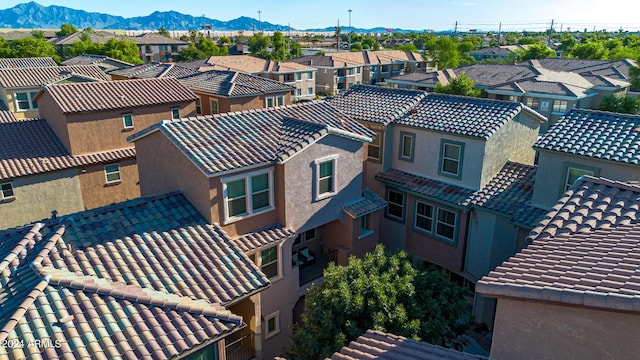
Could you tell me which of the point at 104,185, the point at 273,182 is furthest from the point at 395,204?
the point at 104,185

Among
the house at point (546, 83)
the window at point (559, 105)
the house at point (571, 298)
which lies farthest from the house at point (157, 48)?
the house at point (571, 298)

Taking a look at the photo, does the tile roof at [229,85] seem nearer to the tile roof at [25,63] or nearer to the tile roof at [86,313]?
the tile roof at [25,63]

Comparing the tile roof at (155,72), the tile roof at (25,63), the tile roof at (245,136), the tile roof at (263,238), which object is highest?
the tile roof at (25,63)

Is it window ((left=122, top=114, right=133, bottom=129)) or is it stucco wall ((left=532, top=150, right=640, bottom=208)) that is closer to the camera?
stucco wall ((left=532, top=150, right=640, bottom=208))

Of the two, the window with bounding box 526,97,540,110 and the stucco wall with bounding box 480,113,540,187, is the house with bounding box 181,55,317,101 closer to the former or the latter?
the window with bounding box 526,97,540,110

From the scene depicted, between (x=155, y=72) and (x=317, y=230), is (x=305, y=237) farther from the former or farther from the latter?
(x=155, y=72)

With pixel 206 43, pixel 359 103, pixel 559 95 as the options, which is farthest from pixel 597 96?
pixel 206 43

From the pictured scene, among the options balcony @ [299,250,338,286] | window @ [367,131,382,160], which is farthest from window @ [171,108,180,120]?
balcony @ [299,250,338,286]
